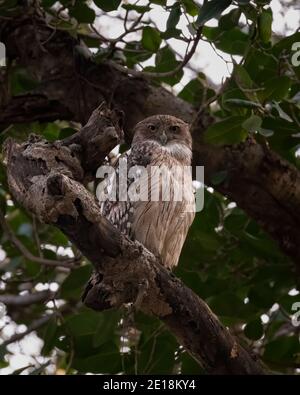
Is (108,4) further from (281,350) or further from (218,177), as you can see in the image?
(281,350)

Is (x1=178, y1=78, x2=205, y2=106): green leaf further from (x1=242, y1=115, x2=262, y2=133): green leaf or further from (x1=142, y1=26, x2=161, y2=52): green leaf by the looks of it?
(x1=242, y1=115, x2=262, y2=133): green leaf

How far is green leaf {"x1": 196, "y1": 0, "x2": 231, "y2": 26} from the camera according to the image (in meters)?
3.43

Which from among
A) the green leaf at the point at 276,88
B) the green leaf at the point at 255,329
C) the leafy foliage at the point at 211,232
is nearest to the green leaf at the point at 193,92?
the leafy foliage at the point at 211,232

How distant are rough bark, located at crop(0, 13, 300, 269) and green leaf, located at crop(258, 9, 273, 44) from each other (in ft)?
2.20

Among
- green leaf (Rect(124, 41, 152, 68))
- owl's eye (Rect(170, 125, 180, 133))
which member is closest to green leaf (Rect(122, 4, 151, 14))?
green leaf (Rect(124, 41, 152, 68))

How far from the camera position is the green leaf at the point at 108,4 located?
13.0 ft

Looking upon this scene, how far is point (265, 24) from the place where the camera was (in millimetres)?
3709

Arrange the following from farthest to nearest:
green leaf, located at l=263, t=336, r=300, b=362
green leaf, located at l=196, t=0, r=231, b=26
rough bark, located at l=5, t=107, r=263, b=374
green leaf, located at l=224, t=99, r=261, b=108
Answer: green leaf, located at l=263, t=336, r=300, b=362
green leaf, located at l=224, t=99, r=261, b=108
green leaf, located at l=196, t=0, r=231, b=26
rough bark, located at l=5, t=107, r=263, b=374

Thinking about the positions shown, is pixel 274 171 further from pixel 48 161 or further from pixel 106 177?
pixel 48 161

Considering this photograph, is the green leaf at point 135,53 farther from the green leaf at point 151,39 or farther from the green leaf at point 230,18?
the green leaf at point 230,18

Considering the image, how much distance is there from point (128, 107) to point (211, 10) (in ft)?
3.50
